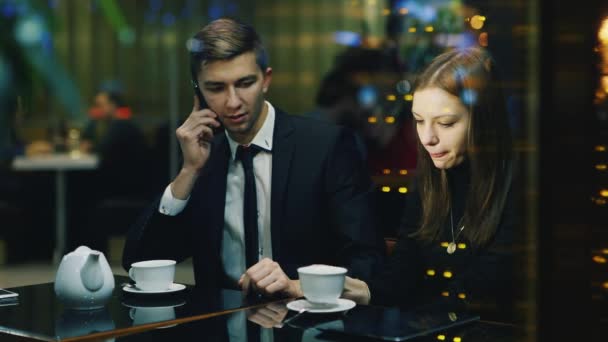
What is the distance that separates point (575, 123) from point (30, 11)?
272 inches

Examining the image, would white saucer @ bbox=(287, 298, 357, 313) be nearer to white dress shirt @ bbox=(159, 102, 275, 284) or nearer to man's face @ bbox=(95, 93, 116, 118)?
white dress shirt @ bbox=(159, 102, 275, 284)

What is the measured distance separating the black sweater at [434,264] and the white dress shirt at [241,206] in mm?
434

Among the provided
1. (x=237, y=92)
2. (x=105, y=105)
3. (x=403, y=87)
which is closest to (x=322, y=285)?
(x=403, y=87)

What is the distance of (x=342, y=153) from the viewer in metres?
2.28

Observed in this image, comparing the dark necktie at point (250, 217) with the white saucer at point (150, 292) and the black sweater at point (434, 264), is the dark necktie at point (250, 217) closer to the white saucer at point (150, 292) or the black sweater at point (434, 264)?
the black sweater at point (434, 264)

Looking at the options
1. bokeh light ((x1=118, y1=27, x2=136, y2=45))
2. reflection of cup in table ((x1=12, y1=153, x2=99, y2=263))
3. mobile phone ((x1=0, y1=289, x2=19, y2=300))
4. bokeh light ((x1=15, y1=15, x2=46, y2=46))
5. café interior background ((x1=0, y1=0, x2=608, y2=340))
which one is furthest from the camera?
bokeh light ((x1=15, y1=15, x2=46, y2=46))

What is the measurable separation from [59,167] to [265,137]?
12.7ft

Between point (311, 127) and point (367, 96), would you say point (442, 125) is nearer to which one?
point (311, 127)

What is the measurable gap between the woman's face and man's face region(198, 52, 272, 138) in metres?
0.53

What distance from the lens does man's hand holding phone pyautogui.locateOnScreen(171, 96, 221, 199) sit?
7.23 ft

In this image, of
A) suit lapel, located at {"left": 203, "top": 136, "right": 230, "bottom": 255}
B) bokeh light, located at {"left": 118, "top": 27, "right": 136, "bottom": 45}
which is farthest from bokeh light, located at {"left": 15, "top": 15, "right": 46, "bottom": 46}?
suit lapel, located at {"left": 203, "top": 136, "right": 230, "bottom": 255}

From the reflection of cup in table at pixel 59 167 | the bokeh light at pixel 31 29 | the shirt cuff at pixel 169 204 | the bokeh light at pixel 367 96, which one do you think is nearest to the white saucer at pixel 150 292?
the shirt cuff at pixel 169 204

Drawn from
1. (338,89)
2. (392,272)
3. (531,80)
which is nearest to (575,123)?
(531,80)

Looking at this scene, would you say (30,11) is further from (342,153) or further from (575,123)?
(575,123)
